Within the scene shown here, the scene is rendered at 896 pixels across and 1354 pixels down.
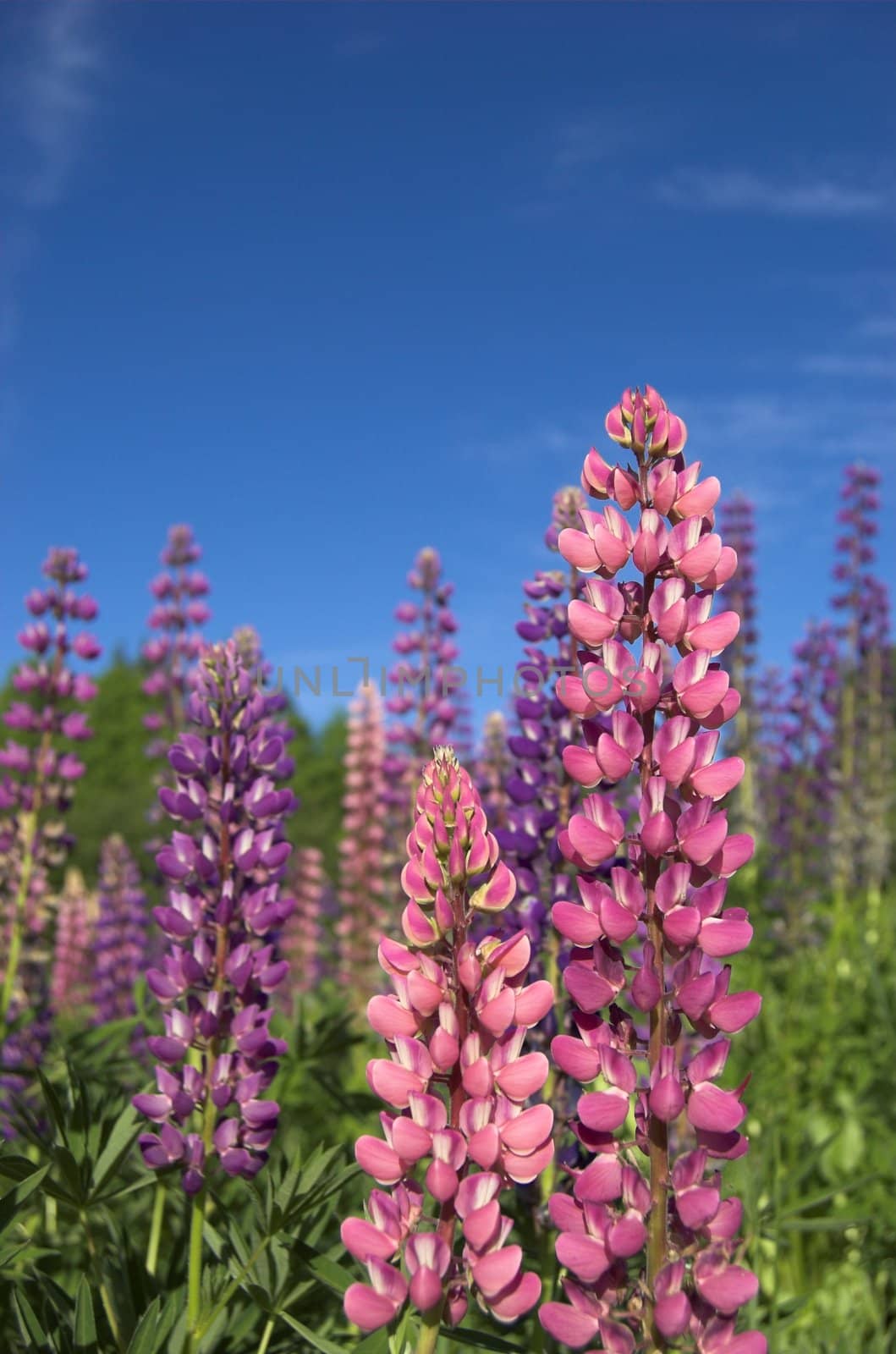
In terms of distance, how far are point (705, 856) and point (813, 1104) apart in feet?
16.2

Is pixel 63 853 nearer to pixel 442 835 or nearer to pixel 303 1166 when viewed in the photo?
pixel 303 1166

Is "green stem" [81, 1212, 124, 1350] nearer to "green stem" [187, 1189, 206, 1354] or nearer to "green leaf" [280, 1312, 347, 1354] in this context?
"green stem" [187, 1189, 206, 1354]

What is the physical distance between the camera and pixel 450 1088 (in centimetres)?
153

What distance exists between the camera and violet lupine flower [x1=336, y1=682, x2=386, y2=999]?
10.1 meters

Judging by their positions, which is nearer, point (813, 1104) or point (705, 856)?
point (705, 856)

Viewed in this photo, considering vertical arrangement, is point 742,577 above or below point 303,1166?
above

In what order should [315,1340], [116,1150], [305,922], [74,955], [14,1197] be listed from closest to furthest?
[315,1340] < [14,1197] < [116,1150] < [74,955] < [305,922]

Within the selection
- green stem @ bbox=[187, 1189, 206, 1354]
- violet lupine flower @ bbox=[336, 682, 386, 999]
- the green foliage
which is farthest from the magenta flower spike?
violet lupine flower @ bbox=[336, 682, 386, 999]

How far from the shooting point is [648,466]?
180cm

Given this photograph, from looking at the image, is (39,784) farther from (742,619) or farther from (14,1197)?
(742,619)

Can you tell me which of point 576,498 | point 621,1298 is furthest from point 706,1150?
point 576,498

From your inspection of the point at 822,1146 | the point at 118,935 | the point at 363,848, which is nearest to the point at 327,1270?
the point at 822,1146

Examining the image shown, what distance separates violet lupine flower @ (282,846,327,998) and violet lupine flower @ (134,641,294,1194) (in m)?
10.5

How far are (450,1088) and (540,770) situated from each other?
1.49 meters
